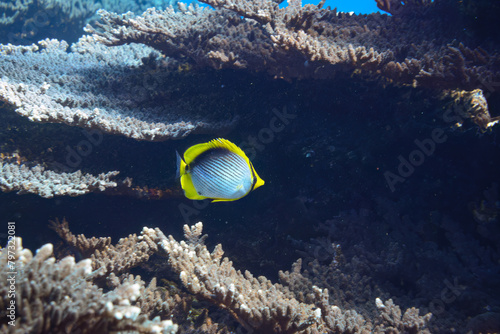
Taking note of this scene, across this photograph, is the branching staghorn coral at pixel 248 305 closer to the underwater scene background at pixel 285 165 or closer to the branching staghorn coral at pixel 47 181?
the underwater scene background at pixel 285 165

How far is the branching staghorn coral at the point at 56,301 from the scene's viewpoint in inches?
50.3

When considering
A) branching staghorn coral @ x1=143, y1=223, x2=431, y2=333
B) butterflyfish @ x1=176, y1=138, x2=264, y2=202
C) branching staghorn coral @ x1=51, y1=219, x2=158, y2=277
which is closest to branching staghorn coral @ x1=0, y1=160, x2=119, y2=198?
branching staghorn coral @ x1=51, y1=219, x2=158, y2=277

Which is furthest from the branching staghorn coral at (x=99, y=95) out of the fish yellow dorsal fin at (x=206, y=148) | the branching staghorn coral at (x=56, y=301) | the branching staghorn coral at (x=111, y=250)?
the branching staghorn coral at (x=56, y=301)

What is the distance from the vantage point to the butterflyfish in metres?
1.74

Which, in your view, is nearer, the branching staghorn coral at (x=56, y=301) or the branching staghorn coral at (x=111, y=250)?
the branching staghorn coral at (x=56, y=301)

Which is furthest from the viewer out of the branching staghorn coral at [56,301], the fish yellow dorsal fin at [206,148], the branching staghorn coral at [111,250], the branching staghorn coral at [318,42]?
the branching staghorn coral at [318,42]

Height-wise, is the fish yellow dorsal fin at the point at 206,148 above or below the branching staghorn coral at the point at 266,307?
above

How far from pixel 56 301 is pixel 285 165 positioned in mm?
2831

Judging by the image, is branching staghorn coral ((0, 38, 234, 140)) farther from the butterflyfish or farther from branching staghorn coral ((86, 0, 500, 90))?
the butterflyfish

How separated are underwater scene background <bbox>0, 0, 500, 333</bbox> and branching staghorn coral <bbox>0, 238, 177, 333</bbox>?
82 centimetres

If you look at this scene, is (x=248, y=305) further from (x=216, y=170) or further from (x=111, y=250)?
(x=111, y=250)

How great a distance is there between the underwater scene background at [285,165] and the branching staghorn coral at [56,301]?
818 millimetres

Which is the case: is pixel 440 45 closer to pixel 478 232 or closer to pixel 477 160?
pixel 477 160

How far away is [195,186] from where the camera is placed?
1769 mm
